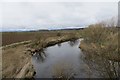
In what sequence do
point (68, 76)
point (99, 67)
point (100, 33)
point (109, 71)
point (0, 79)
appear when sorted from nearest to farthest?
point (109, 71)
point (99, 67)
point (0, 79)
point (68, 76)
point (100, 33)

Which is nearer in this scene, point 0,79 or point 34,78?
point 0,79

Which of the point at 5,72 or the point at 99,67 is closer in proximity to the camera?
the point at 99,67

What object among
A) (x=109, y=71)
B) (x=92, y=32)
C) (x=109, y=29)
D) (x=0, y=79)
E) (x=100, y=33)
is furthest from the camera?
(x=92, y=32)

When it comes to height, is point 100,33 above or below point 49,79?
above

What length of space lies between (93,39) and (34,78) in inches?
662

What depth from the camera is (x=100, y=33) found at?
97.7 ft

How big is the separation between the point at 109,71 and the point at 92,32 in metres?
23.0

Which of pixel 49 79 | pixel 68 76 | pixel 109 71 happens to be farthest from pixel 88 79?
pixel 109 71

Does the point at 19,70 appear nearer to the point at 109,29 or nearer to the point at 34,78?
the point at 34,78

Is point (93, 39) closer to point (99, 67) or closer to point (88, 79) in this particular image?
point (88, 79)

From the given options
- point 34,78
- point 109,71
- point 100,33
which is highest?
point 100,33

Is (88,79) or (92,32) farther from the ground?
(92,32)

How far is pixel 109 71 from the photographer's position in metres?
9.27

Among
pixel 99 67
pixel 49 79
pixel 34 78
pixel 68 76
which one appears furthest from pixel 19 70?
pixel 99 67
